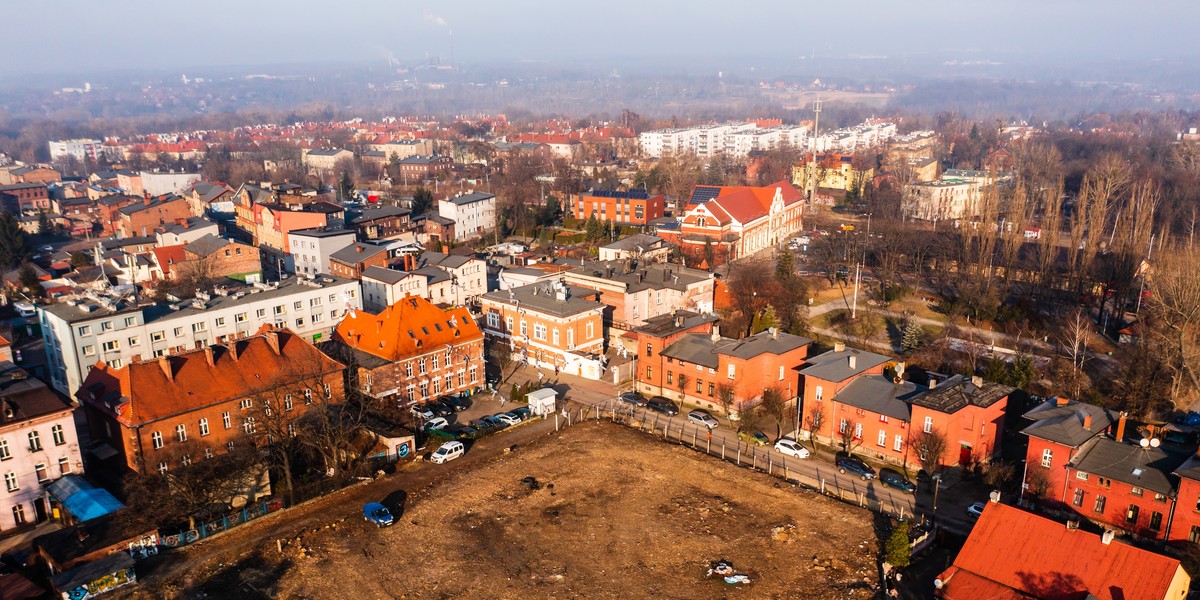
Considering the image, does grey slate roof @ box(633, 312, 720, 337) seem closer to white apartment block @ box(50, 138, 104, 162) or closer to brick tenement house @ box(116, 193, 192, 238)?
brick tenement house @ box(116, 193, 192, 238)

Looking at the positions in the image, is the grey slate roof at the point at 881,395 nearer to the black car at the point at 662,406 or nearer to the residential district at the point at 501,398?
the residential district at the point at 501,398

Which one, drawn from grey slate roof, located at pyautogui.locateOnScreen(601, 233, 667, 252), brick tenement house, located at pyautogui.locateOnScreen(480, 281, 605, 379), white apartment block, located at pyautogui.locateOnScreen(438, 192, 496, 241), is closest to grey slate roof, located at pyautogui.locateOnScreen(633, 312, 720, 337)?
brick tenement house, located at pyautogui.locateOnScreen(480, 281, 605, 379)

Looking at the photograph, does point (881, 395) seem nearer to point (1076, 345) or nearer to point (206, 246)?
point (1076, 345)

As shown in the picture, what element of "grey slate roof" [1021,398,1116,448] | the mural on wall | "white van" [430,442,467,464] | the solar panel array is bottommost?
"white van" [430,442,467,464]

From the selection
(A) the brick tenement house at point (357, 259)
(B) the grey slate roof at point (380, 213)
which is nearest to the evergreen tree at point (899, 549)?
(A) the brick tenement house at point (357, 259)

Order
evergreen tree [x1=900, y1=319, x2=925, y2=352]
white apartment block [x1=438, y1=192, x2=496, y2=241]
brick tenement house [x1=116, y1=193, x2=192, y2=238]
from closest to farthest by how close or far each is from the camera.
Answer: evergreen tree [x1=900, y1=319, x2=925, y2=352]
brick tenement house [x1=116, y1=193, x2=192, y2=238]
white apartment block [x1=438, y1=192, x2=496, y2=241]

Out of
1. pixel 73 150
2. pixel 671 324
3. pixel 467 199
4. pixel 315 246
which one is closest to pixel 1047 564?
pixel 671 324
